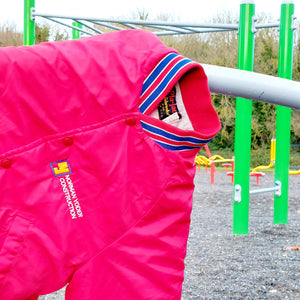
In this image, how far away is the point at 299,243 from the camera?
4699mm

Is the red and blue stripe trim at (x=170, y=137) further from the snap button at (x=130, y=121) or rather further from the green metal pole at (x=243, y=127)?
the green metal pole at (x=243, y=127)

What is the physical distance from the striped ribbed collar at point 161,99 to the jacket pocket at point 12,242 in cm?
23

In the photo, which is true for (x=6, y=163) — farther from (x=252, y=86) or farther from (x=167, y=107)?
(x=252, y=86)

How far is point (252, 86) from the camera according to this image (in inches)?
31.7

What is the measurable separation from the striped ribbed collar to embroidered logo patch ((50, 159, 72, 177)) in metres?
0.13

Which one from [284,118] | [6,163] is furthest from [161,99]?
[284,118]

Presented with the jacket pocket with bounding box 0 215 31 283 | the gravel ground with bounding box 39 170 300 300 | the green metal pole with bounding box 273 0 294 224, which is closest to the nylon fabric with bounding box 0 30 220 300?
the jacket pocket with bounding box 0 215 31 283

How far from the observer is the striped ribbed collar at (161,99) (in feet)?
2.71

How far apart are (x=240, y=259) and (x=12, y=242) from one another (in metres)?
3.50

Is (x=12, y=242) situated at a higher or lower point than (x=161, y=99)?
lower

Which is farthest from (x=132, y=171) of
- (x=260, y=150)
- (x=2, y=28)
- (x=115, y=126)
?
(x=2, y=28)

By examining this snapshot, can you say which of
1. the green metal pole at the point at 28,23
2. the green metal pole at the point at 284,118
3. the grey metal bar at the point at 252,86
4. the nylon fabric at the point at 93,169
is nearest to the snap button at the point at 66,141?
the nylon fabric at the point at 93,169

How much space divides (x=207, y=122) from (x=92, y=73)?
20 centimetres

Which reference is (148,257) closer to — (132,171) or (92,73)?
(132,171)
